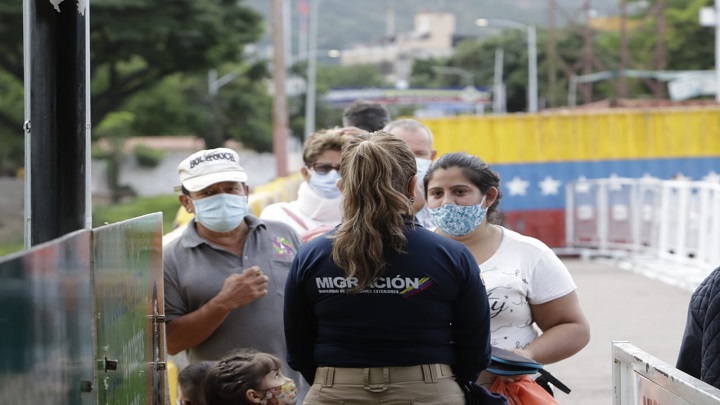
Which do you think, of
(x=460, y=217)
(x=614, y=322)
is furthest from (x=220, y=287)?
(x=614, y=322)

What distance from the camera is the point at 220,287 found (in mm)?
5191

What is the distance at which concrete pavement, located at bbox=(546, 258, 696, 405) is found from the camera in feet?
32.9

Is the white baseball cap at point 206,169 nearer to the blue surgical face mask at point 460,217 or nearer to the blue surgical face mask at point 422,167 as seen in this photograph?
the blue surgical face mask at point 460,217

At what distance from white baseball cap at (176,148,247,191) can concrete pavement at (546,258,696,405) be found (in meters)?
4.68

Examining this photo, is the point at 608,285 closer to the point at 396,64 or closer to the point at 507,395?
the point at 507,395

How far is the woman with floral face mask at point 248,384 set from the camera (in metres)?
4.32

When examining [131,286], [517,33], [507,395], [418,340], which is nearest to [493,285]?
[507,395]

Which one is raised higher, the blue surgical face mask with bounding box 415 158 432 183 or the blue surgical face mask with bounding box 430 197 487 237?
the blue surgical face mask with bounding box 415 158 432 183

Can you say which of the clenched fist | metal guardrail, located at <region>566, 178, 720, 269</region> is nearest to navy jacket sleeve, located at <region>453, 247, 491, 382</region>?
the clenched fist

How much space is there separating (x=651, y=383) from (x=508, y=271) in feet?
2.84

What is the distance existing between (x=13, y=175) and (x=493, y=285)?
197 ft

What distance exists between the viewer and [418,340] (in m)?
3.86

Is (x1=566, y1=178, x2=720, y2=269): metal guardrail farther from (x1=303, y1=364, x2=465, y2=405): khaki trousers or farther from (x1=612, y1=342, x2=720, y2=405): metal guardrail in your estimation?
(x1=303, y1=364, x2=465, y2=405): khaki trousers

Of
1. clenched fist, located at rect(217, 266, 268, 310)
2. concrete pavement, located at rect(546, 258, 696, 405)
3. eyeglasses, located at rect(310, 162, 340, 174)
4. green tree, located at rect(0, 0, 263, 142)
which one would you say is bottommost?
concrete pavement, located at rect(546, 258, 696, 405)
